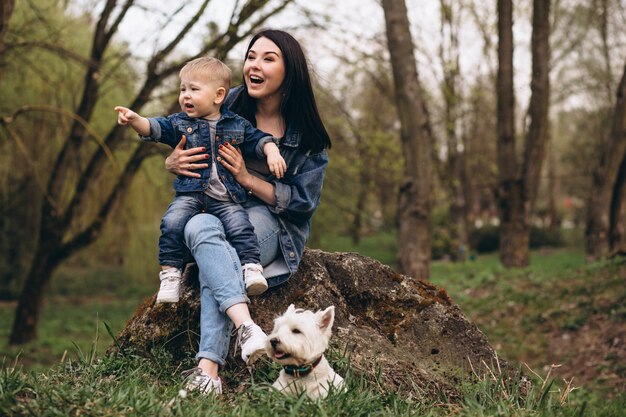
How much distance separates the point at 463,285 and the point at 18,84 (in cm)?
952

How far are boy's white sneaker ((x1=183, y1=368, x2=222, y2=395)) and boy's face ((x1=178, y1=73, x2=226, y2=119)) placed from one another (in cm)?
145

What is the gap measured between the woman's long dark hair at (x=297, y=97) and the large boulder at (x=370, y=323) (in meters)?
0.81

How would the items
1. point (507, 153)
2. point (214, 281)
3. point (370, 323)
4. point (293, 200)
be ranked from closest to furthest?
1. point (214, 281)
2. point (293, 200)
3. point (370, 323)
4. point (507, 153)

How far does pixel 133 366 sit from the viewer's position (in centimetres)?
386

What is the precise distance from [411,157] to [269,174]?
5681 mm

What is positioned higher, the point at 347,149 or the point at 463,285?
the point at 347,149

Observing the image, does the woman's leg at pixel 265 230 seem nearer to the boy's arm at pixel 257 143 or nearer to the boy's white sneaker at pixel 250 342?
the boy's arm at pixel 257 143

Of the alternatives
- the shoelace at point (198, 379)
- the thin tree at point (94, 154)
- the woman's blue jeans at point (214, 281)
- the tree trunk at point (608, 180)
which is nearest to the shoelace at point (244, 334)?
the woman's blue jeans at point (214, 281)

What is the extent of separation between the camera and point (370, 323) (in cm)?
436

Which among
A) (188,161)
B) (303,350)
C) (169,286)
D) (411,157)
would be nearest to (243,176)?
(188,161)

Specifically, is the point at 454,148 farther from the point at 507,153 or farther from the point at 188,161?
the point at 188,161

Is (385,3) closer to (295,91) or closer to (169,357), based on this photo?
(295,91)

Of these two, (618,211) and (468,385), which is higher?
(618,211)

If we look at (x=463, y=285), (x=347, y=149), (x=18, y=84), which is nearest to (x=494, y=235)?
(x=347, y=149)
